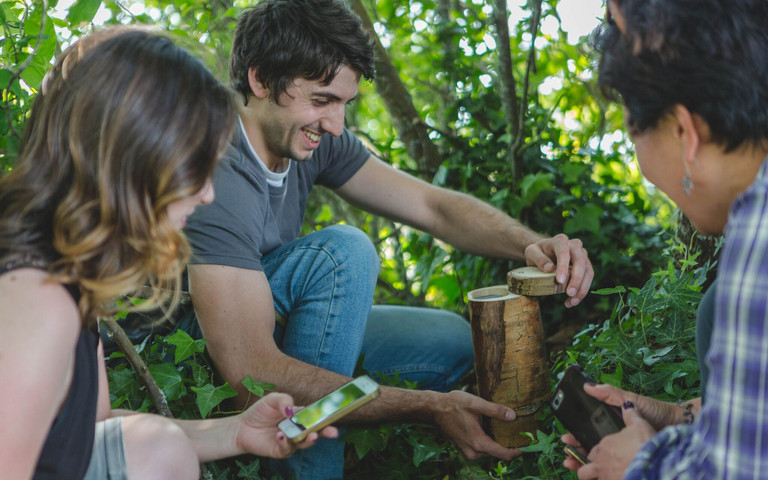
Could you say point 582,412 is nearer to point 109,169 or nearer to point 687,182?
point 687,182

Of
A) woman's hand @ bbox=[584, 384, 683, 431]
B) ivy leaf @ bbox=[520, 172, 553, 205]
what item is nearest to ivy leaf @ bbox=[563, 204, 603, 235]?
ivy leaf @ bbox=[520, 172, 553, 205]

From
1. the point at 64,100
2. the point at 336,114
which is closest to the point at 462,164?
the point at 336,114

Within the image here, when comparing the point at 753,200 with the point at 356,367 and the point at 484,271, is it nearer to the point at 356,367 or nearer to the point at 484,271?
the point at 356,367

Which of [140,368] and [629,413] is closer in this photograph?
[629,413]

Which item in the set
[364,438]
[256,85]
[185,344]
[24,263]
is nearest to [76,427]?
[24,263]

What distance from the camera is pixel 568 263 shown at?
2.17 metres

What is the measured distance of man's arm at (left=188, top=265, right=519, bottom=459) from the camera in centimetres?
212

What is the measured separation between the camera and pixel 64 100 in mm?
1450

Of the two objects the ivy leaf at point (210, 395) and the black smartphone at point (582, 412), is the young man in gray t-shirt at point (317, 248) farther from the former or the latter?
the black smartphone at point (582, 412)

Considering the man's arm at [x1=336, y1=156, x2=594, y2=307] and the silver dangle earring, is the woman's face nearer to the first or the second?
the silver dangle earring

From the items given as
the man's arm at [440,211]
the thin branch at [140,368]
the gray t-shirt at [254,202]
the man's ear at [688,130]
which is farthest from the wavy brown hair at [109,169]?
the man's arm at [440,211]

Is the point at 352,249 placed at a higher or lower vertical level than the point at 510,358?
higher

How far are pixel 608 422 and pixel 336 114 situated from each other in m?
1.50

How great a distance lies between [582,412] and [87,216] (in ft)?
3.89
